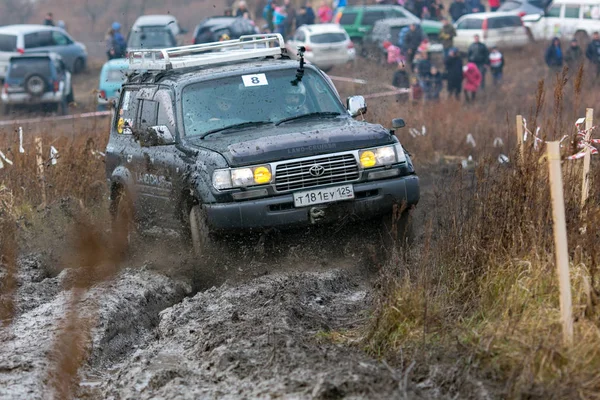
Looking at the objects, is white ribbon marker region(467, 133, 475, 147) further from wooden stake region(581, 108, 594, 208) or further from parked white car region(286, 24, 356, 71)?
parked white car region(286, 24, 356, 71)

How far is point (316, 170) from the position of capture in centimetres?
875

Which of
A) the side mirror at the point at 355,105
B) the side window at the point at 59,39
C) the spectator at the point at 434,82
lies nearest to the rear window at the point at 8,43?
the side window at the point at 59,39

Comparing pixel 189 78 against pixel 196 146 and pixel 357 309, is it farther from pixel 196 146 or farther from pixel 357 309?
pixel 357 309

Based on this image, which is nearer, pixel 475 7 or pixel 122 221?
pixel 122 221

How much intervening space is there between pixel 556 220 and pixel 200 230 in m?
4.30

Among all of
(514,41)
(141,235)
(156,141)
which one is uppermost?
(156,141)

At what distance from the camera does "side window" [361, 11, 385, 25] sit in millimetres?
36156

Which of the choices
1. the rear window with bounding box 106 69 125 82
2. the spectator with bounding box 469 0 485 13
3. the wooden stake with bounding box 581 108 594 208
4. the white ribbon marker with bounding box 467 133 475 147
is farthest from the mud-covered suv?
the spectator with bounding box 469 0 485 13

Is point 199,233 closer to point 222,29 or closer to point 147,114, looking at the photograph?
point 147,114

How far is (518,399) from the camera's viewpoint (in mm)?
4922

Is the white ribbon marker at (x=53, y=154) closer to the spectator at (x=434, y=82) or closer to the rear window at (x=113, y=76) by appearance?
the spectator at (x=434, y=82)

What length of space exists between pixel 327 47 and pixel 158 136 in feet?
77.2

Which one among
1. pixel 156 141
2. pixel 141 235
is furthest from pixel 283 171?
pixel 141 235

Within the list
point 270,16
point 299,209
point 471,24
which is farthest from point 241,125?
point 270,16
